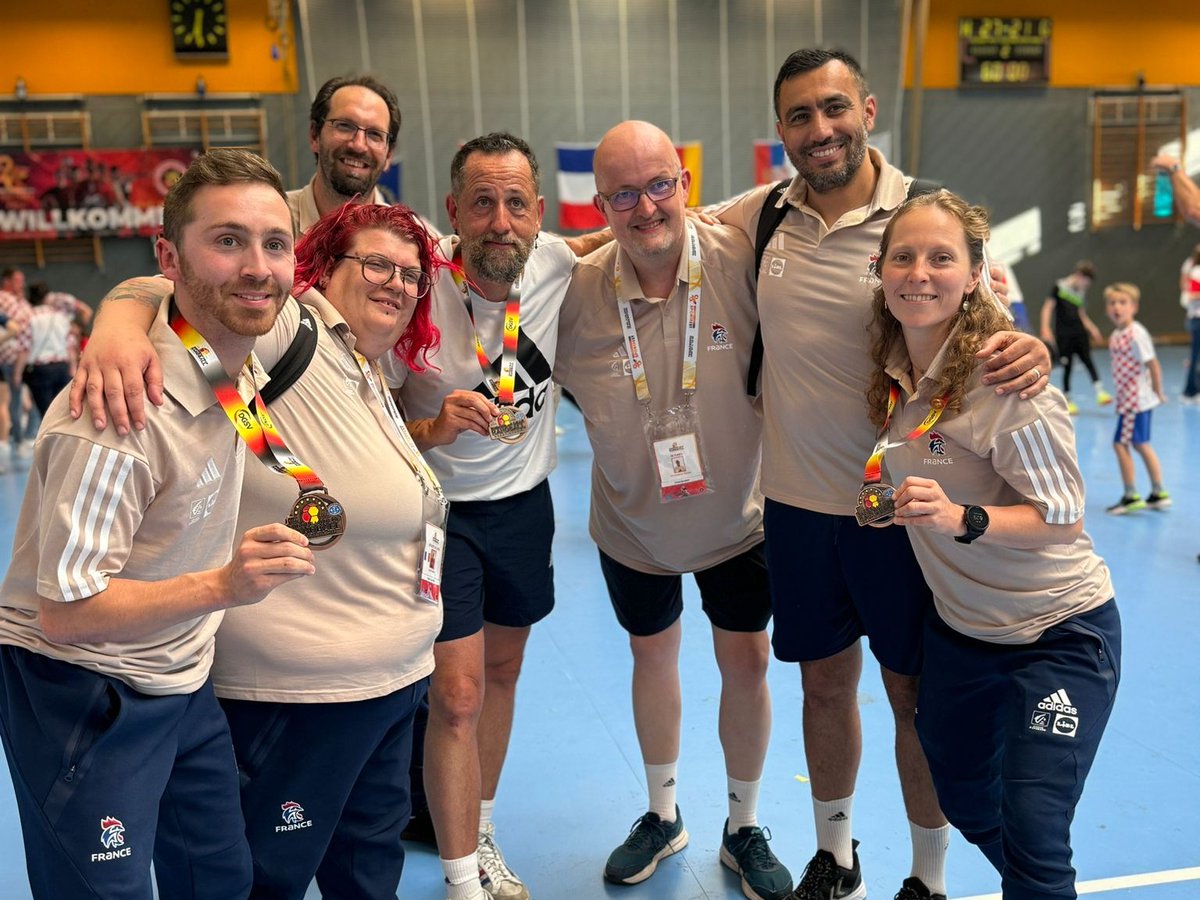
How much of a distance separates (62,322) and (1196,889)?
11.9m

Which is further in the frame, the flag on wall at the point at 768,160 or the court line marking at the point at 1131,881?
the flag on wall at the point at 768,160

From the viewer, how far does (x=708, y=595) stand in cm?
352

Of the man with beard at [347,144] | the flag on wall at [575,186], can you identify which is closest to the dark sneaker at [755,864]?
the man with beard at [347,144]

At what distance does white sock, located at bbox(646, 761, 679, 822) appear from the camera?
11.9ft

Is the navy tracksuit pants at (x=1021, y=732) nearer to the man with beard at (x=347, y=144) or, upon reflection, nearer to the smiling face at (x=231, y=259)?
the smiling face at (x=231, y=259)

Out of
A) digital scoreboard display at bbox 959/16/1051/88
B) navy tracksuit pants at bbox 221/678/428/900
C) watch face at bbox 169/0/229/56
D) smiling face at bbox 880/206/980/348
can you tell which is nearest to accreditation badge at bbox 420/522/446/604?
navy tracksuit pants at bbox 221/678/428/900

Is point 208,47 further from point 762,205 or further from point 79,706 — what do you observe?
point 79,706

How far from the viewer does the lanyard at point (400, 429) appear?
2.50 meters

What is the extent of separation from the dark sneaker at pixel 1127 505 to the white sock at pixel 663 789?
5.84 m

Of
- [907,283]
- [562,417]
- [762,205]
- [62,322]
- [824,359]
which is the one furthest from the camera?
[562,417]

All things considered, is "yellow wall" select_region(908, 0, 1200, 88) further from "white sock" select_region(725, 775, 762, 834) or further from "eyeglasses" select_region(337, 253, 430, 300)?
"eyeglasses" select_region(337, 253, 430, 300)

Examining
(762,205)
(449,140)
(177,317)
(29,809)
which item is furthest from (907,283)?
(449,140)

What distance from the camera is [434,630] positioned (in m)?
2.55

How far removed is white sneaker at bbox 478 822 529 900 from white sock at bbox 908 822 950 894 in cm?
123
